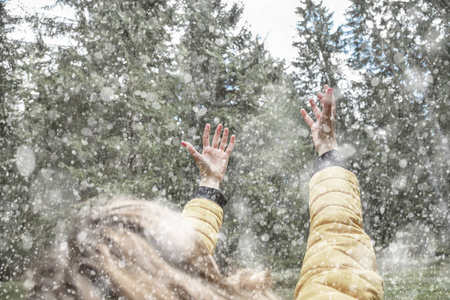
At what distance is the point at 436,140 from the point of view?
14.8 meters

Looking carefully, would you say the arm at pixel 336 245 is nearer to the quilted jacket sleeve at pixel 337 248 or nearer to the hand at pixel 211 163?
the quilted jacket sleeve at pixel 337 248

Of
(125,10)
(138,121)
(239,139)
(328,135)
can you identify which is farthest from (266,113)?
(328,135)

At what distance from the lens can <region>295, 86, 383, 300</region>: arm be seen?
1.01 m

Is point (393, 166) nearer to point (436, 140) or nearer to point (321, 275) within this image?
point (436, 140)

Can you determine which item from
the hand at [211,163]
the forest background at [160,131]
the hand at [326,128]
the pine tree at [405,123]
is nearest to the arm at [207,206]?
the hand at [211,163]

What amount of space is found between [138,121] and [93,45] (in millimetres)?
2647

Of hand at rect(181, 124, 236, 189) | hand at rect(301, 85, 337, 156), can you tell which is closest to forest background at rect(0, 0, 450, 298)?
hand at rect(181, 124, 236, 189)

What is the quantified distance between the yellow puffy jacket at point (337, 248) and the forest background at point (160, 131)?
5.52 meters

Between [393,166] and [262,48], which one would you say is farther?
[393,166]

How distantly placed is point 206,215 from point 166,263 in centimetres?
99

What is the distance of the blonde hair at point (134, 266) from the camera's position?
0.85 meters

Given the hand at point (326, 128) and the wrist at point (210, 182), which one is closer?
the hand at point (326, 128)

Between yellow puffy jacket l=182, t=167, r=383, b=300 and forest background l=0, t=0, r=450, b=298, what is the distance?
5.52 metres

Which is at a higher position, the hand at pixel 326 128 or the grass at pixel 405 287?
the grass at pixel 405 287
